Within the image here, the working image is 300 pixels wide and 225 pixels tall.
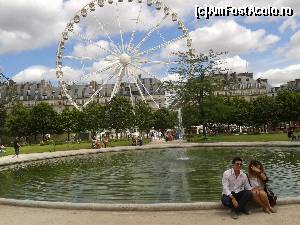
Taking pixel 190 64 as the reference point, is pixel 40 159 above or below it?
below

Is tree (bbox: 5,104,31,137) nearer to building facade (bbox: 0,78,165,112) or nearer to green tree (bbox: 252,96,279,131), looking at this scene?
green tree (bbox: 252,96,279,131)

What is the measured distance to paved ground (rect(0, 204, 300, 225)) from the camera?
454 inches

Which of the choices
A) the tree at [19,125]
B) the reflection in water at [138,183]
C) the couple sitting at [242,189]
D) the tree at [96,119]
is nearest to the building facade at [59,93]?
the tree at [19,125]

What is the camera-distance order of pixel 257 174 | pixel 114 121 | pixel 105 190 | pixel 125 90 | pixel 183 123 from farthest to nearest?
pixel 125 90 → pixel 114 121 → pixel 183 123 → pixel 105 190 → pixel 257 174

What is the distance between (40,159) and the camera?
39.1m

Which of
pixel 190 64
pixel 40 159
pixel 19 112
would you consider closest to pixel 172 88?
pixel 190 64

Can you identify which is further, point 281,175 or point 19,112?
point 19,112

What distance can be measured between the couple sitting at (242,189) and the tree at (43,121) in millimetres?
85337

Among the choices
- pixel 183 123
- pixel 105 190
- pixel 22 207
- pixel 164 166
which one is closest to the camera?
pixel 22 207

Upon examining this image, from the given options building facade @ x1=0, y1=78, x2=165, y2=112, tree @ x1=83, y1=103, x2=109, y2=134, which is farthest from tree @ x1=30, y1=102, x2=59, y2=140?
building facade @ x1=0, y1=78, x2=165, y2=112

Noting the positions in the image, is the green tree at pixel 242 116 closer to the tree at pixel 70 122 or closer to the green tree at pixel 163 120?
the green tree at pixel 163 120

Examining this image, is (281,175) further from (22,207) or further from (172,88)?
(172,88)

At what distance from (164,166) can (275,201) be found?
16.3 meters

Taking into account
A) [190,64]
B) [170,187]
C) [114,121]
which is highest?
[190,64]
